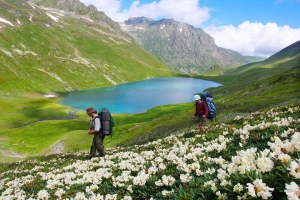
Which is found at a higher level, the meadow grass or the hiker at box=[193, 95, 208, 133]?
the hiker at box=[193, 95, 208, 133]

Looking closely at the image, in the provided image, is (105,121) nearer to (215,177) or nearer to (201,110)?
(201,110)

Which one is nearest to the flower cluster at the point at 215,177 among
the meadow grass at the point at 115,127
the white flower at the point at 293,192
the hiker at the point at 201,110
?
the white flower at the point at 293,192

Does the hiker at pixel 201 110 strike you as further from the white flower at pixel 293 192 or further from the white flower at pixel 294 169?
the white flower at pixel 293 192

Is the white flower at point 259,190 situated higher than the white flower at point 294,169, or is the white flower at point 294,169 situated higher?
the white flower at point 294,169

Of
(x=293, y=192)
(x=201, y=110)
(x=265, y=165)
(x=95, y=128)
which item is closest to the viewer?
(x=293, y=192)

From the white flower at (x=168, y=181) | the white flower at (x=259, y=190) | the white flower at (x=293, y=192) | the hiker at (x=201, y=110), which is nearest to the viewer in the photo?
the white flower at (x=293, y=192)

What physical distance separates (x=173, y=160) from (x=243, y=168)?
4.24 m

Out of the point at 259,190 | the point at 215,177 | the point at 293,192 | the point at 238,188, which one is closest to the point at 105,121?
the point at 215,177

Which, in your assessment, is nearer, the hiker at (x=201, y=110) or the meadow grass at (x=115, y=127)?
the hiker at (x=201, y=110)

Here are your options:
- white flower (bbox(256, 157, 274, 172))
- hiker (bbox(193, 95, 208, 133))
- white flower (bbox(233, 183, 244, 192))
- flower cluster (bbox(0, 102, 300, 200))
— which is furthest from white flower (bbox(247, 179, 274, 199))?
hiker (bbox(193, 95, 208, 133))

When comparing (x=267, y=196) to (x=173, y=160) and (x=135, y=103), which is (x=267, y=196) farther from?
(x=135, y=103)

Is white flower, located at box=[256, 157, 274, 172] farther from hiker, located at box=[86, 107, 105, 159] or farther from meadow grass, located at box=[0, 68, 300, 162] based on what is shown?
meadow grass, located at box=[0, 68, 300, 162]

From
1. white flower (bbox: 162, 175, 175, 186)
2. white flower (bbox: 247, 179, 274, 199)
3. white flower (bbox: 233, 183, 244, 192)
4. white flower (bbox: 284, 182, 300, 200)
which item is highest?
white flower (bbox: 284, 182, 300, 200)

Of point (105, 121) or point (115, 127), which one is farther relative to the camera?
point (115, 127)
